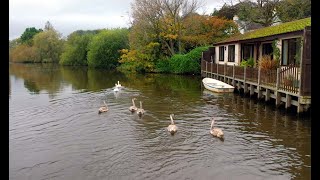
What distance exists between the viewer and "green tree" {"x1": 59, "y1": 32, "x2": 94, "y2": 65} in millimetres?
85750

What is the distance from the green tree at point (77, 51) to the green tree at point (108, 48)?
9078mm

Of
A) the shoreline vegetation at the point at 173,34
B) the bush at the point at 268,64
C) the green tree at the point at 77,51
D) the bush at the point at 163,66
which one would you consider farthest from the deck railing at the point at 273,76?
the green tree at the point at 77,51

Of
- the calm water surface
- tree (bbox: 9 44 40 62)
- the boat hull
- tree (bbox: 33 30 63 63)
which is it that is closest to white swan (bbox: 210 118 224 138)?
the calm water surface

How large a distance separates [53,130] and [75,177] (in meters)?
6.21

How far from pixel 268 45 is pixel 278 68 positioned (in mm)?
9693

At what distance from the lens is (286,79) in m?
17.4

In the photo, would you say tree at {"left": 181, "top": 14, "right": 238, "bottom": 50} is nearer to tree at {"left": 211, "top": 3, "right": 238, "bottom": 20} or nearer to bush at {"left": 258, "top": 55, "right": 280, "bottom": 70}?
tree at {"left": 211, "top": 3, "right": 238, "bottom": 20}

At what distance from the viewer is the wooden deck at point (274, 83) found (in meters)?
16.1

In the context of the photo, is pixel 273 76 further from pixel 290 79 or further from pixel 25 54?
pixel 25 54

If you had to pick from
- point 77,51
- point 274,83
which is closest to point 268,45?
point 274,83

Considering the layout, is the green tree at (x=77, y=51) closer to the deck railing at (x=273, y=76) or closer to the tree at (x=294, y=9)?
the tree at (x=294, y=9)

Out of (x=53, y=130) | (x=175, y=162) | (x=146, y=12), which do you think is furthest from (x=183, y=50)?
(x=175, y=162)

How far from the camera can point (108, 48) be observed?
2869 inches

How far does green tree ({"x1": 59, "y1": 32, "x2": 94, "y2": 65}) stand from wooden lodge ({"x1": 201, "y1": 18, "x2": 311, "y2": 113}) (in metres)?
54.3
